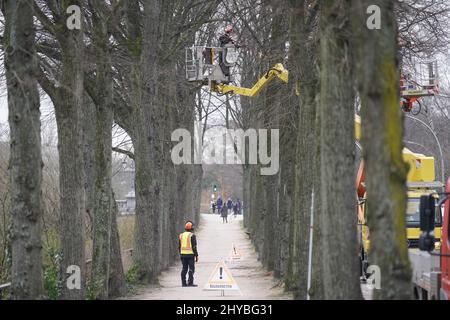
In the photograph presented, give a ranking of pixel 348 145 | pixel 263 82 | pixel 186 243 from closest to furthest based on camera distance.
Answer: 1. pixel 348 145
2. pixel 186 243
3. pixel 263 82

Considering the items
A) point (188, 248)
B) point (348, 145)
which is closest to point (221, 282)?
point (188, 248)

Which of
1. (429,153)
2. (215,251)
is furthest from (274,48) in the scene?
(429,153)

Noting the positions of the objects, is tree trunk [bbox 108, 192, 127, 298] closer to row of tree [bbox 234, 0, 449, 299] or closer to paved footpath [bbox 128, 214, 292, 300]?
paved footpath [bbox 128, 214, 292, 300]

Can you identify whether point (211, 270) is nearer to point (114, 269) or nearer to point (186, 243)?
point (186, 243)

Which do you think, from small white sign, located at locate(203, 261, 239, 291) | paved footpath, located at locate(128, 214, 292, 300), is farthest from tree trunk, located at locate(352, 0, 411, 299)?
small white sign, located at locate(203, 261, 239, 291)

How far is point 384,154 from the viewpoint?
958 centimetres

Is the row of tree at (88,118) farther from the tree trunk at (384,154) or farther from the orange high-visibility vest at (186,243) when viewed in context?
the tree trunk at (384,154)

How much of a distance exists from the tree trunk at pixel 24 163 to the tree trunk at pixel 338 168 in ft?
13.4

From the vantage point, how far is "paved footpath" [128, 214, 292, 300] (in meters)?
23.3

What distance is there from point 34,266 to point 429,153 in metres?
53.9

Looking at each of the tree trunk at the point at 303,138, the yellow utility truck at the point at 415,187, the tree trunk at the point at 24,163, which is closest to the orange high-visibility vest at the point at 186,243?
the yellow utility truck at the point at 415,187

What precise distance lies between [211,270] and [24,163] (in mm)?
23528

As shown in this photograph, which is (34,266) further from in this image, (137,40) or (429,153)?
(429,153)

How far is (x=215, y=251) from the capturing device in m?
49.9
